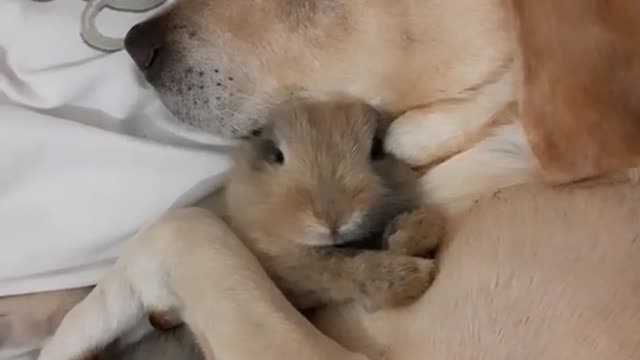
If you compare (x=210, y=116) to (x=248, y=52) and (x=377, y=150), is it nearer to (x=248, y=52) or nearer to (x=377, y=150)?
(x=248, y=52)

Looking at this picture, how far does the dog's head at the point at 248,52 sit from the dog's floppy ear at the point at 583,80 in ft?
0.69

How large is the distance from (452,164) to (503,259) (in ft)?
0.52

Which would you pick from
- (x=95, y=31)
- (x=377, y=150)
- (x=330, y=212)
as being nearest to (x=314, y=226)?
(x=330, y=212)

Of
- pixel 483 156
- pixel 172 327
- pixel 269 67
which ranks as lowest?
pixel 172 327

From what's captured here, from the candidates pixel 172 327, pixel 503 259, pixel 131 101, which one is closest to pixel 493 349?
pixel 503 259

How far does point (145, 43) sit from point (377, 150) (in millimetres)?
283

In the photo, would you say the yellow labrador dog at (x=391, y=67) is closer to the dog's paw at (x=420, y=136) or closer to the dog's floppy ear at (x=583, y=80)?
the dog's paw at (x=420, y=136)

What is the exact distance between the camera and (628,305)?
4.67 ft

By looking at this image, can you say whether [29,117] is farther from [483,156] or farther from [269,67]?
[483,156]

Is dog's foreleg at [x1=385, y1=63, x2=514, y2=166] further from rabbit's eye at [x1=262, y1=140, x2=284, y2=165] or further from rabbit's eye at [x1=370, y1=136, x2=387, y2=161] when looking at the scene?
rabbit's eye at [x1=262, y1=140, x2=284, y2=165]

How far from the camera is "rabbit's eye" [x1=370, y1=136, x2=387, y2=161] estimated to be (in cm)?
153

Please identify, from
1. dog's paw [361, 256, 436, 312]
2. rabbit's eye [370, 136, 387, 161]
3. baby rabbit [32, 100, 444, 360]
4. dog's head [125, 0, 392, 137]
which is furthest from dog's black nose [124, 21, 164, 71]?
dog's paw [361, 256, 436, 312]

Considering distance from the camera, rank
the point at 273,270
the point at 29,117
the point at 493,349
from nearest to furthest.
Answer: the point at 493,349, the point at 273,270, the point at 29,117

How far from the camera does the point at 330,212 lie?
145cm
